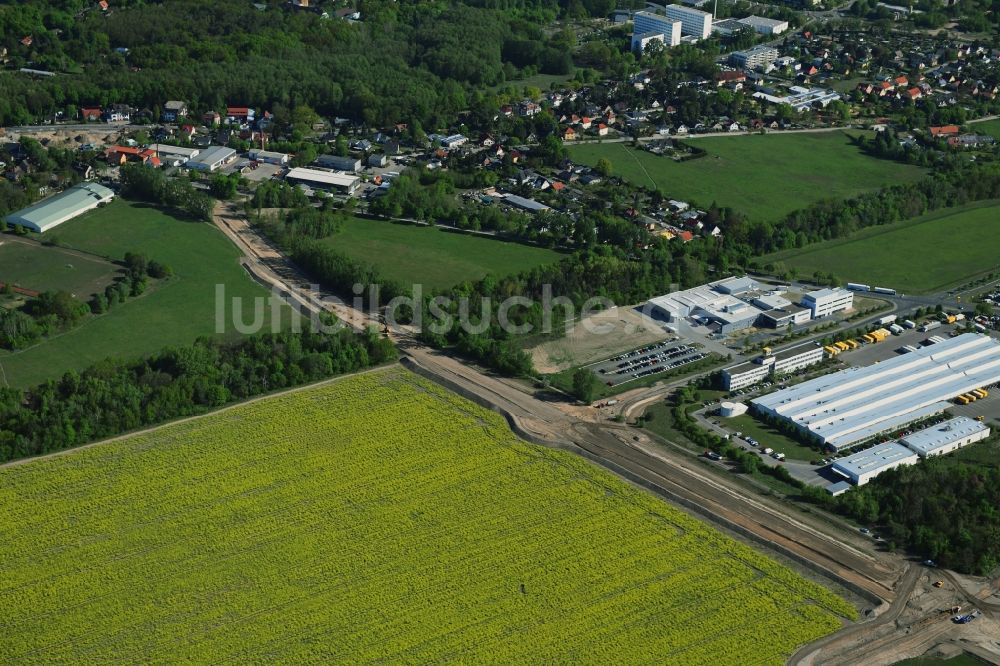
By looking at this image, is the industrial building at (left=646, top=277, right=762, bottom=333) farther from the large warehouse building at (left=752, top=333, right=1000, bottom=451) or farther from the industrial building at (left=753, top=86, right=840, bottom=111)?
the industrial building at (left=753, top=86, right=840, bottom=111)

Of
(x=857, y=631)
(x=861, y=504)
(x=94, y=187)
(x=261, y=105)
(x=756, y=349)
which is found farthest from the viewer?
(x=261, y=105)

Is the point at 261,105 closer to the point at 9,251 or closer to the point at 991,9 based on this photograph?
the point at 9,251

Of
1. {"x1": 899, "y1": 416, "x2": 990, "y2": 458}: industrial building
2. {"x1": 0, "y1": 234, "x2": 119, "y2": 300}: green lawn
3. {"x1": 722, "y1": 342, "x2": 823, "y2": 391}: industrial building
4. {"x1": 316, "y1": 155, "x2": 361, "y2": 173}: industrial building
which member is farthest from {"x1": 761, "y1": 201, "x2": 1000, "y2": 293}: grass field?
{"x1": 0, "y1": 234, "x2": 119, "y2": 300}: green lawn

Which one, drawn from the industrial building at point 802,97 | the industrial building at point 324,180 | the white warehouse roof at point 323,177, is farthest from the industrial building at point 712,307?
the industrial building at point 802,97

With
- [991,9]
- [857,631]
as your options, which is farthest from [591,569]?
[991,9]

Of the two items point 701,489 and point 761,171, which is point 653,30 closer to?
point 761,171

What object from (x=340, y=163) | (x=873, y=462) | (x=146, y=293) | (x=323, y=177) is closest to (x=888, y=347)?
(x=873, y=462)
